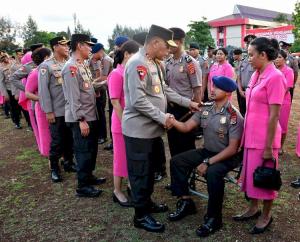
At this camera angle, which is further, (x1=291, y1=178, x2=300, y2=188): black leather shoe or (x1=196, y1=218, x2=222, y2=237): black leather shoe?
(x1=291, y1=178, x2=300, y2=188): black leather shoe

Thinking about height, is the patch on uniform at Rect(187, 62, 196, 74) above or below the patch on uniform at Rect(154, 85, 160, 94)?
above

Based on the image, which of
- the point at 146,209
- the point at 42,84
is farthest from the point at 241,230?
the point at 42,84

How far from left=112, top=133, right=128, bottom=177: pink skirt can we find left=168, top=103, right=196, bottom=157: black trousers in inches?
26.9

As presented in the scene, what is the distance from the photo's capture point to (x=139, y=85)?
2.99 meters

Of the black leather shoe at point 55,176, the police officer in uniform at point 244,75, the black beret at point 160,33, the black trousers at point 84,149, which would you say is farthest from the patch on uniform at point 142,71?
the police officer in uniform at point 244,75

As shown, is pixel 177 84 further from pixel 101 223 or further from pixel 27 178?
pixel 27 178

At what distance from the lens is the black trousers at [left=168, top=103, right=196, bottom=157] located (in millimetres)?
4141

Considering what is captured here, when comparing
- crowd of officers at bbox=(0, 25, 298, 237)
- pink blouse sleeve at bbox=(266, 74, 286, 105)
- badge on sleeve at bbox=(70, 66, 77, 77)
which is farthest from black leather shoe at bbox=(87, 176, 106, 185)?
pink blouse sleeve at bbox=(266, 74, 286, 105)

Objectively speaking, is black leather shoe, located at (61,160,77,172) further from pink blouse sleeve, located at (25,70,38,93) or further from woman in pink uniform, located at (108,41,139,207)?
woman in pink uniform, located at (108,41,139,207)

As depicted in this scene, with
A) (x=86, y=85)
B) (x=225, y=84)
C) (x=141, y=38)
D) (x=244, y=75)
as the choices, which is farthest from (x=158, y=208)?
(x=244, y=75)

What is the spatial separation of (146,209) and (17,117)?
677cm

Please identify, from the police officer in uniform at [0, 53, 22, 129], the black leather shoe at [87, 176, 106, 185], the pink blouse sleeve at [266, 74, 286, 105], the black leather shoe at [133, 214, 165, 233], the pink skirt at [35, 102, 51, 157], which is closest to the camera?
the pink blouse sleeve at [266, 74, 286, 105]

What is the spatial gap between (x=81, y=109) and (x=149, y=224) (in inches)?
63.9

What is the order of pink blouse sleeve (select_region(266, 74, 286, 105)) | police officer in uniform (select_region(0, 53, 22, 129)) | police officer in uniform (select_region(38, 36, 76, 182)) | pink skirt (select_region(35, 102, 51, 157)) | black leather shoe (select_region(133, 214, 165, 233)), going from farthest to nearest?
police officer in uniform (select_region(0, 53, 22, 129))
pink skirt (select_region(35, 102, 51, 157))
police officer in uniform (select_region(38, 36, 76, 182))
black leather shoe (select_region(133, 214, 165, 233))
pink blouse sleeve (select_region(266, 74, 286, 105))
